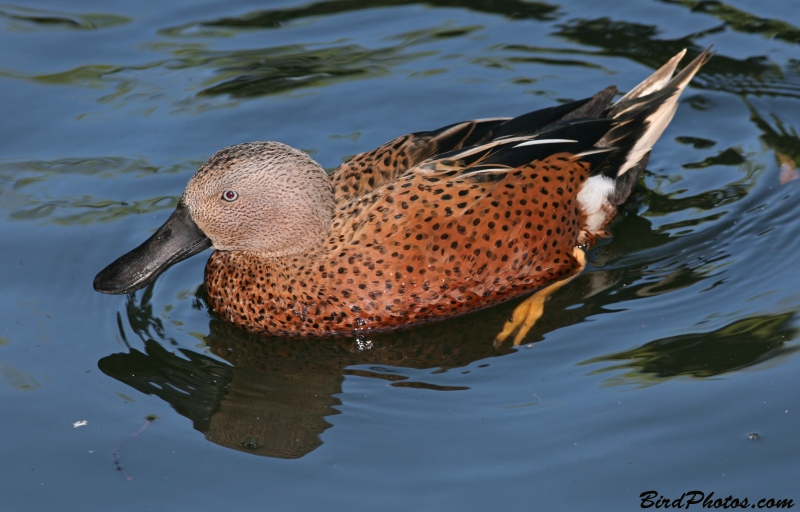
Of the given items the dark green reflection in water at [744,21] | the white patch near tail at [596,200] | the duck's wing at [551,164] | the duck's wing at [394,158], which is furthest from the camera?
the dark green reflection in water at [744,21]

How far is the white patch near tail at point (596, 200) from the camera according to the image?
6.70 metres

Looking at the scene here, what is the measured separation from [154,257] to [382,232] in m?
1.37

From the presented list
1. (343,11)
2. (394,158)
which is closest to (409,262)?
(394,158)

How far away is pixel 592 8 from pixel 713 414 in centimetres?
546

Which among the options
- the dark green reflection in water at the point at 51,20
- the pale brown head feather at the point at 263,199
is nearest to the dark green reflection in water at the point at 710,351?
the pale brown head feather at the point at 263,199

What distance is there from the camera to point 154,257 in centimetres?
605

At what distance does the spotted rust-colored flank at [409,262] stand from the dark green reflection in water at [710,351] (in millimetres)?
962

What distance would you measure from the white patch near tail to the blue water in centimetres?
18

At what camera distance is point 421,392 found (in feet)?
17.9

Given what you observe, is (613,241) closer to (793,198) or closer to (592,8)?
(793,198)

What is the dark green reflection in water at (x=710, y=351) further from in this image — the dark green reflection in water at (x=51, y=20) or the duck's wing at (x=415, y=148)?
the dark green reflection in water at (x=51, y=20)

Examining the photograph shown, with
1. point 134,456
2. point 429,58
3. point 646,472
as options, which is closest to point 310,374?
point 134,456

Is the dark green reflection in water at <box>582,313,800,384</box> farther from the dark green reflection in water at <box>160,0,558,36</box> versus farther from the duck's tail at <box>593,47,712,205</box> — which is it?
the dark green reflection in water at <box>160,0,558,36</box>

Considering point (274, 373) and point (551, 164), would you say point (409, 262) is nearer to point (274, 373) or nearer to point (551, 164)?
point (274, 373)
